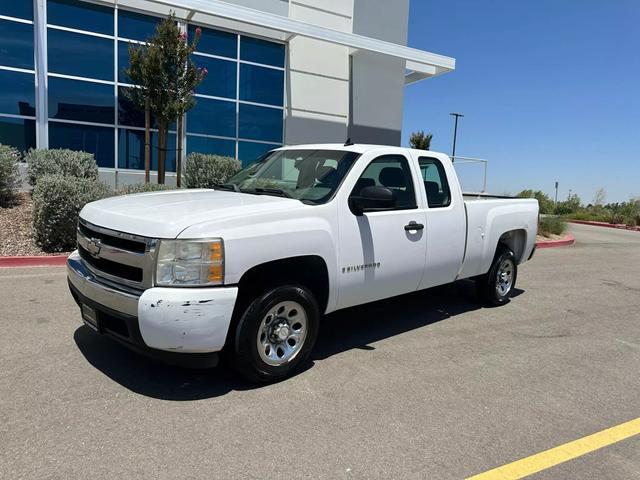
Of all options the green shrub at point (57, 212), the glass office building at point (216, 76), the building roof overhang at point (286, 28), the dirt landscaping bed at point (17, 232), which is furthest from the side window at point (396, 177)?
the building roof overhang at point (286, 28)

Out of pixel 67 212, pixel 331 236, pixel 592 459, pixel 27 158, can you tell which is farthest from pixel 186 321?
pixel 27 158

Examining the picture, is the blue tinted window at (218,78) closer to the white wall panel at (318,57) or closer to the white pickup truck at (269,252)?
the white wall panel at (318,57)

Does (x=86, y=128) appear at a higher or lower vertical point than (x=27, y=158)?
higher

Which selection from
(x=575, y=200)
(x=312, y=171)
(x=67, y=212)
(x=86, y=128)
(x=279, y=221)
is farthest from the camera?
(x=575, y=200)

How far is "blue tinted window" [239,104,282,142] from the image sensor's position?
16.1 meters

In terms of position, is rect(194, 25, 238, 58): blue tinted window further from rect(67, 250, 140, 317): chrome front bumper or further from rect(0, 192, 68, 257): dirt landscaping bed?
rect(67, 250, 140, 317): chrome front bumper

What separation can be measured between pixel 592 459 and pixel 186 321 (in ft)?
9.08

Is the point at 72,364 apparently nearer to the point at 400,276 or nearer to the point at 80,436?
the point at 80,436

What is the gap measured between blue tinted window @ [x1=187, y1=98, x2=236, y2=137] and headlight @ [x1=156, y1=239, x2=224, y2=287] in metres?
12.5

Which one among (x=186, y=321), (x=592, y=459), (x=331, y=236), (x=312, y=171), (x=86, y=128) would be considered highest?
(x=86, y=128)

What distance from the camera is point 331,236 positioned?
13.5 feet

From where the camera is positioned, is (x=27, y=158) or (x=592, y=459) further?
(x=27, y=158)

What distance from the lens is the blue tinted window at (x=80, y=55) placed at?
13.1 metres

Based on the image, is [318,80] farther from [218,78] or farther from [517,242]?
[517,242]
